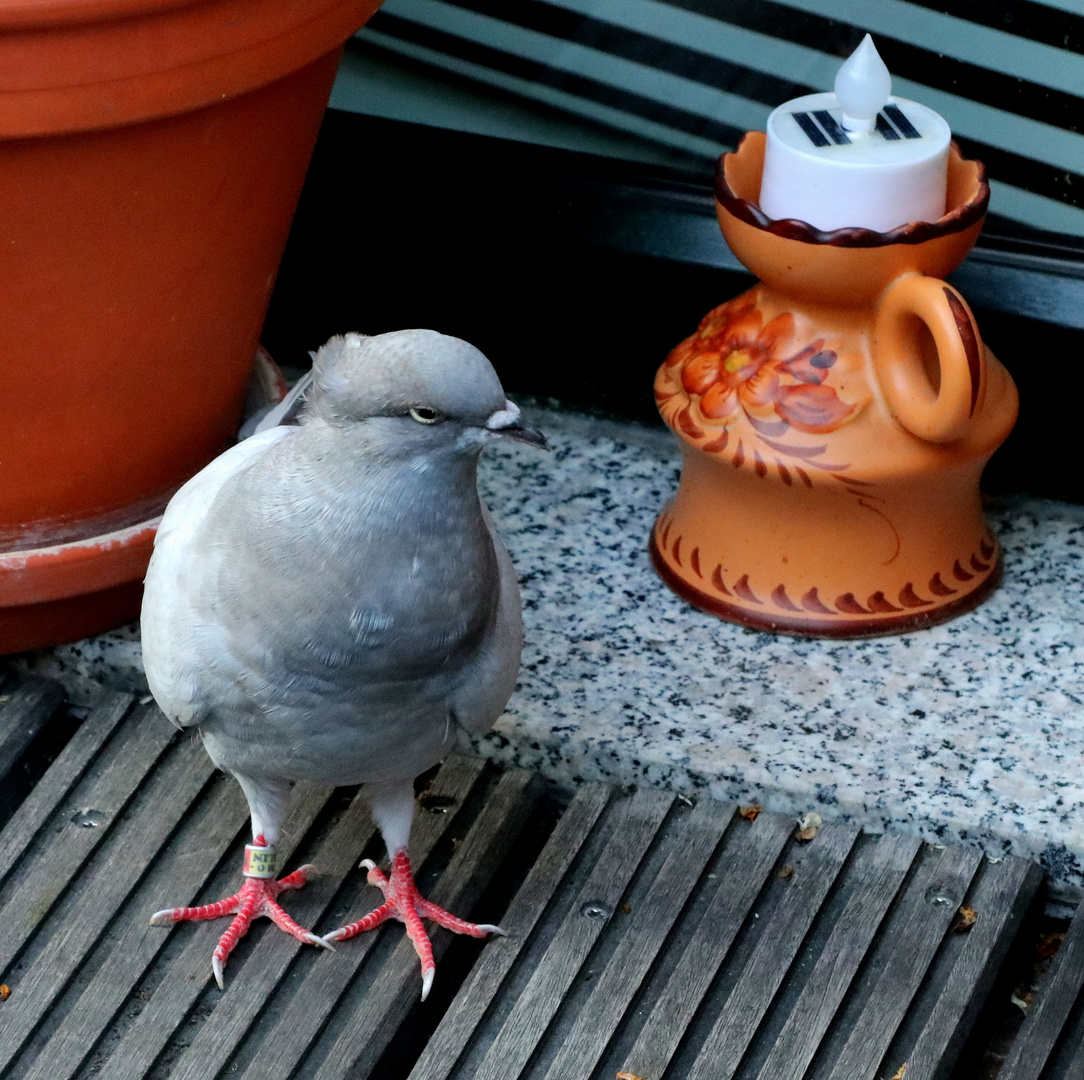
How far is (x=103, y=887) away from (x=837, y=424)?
96cm

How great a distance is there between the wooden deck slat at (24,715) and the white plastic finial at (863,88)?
1.15 meters

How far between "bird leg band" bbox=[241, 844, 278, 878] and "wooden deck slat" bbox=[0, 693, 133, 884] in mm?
271

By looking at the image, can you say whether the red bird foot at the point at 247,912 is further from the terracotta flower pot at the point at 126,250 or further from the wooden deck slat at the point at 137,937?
the terracotta flower pot at the point at 126,250

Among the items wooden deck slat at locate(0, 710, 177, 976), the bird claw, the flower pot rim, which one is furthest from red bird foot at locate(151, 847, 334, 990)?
the flower pot rim

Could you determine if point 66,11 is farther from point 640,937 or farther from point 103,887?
point 640,937

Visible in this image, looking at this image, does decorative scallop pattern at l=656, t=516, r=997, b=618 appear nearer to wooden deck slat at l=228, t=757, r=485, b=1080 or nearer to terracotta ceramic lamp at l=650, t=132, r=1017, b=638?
terracotta ceramic lamp at l=650, t=132, r=1017, b=638

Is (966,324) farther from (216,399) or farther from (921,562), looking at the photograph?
(216,399)

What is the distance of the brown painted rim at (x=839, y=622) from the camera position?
2018mm

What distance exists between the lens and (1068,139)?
2225 millimetres

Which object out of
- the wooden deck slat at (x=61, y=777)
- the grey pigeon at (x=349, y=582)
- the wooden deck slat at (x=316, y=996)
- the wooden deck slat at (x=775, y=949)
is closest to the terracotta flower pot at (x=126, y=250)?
the wooden deck slat at (x=61, y=777)

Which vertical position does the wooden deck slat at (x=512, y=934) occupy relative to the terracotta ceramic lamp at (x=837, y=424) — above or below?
below

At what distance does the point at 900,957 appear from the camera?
5.43ft

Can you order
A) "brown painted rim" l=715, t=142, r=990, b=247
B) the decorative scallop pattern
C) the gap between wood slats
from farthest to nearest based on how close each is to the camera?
the decorative scallop pattern < the gap between wood slats < "brown painted rim" l=715, t=142, r=990, b=247

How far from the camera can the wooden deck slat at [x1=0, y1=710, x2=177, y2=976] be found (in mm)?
1726
